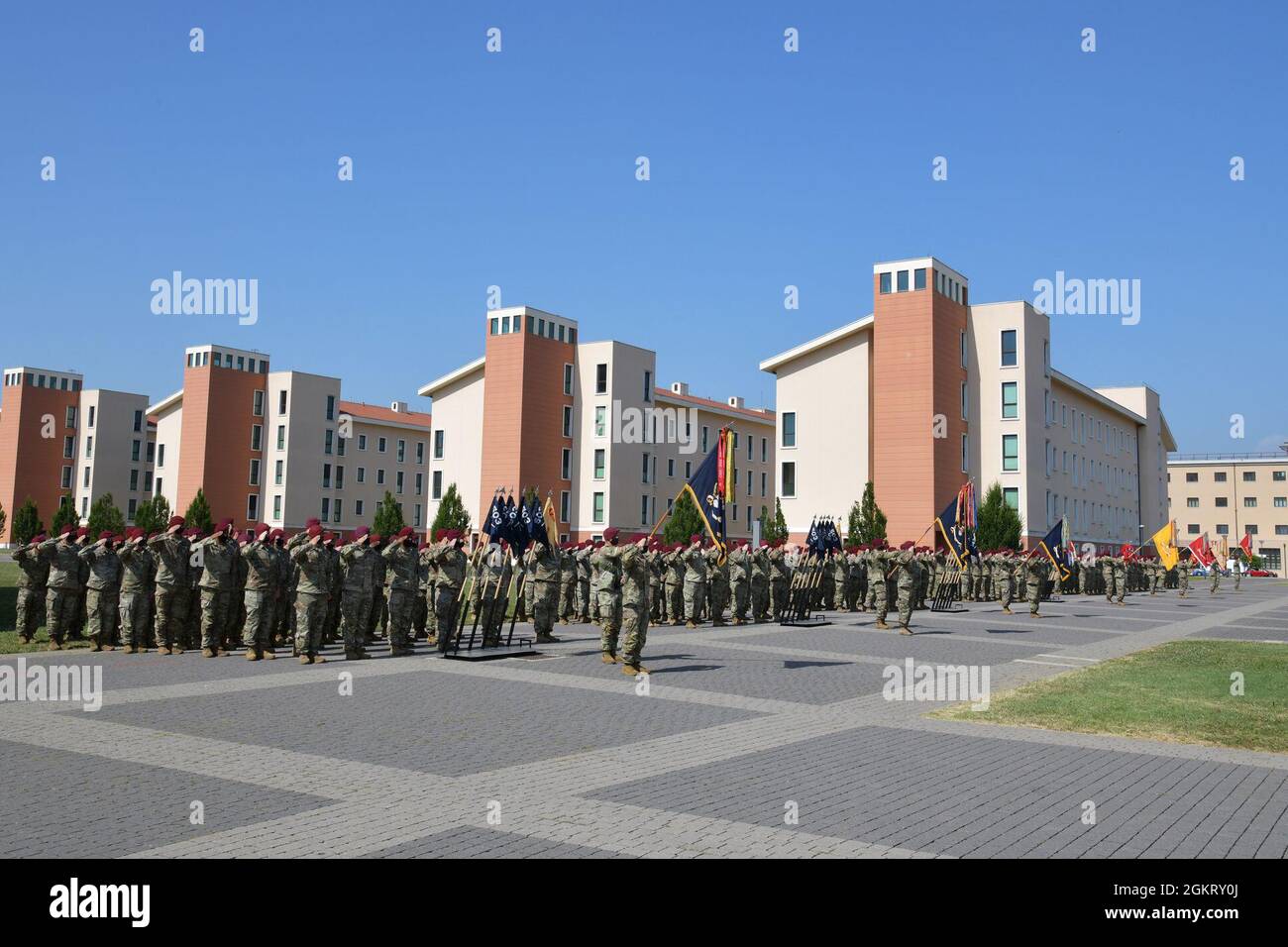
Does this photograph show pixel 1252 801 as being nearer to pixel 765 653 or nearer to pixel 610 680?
pixel 610 680

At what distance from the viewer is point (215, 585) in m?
15.5

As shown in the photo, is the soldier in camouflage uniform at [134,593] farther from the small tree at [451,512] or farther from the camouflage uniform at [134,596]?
the small tree at [451,512]

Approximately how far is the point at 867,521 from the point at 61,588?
41.3m

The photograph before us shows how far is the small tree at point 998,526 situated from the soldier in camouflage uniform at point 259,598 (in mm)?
43214

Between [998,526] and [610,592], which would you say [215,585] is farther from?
[998,526]

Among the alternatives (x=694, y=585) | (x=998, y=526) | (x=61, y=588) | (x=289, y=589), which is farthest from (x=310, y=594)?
(x=998, y=526)

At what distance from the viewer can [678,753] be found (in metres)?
8.85

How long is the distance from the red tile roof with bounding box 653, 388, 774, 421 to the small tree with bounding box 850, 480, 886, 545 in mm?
22092

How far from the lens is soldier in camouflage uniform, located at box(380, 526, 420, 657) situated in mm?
16062

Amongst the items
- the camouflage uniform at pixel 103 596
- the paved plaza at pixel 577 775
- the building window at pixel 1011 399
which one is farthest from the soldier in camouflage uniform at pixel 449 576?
the building window at pixel 1011 399

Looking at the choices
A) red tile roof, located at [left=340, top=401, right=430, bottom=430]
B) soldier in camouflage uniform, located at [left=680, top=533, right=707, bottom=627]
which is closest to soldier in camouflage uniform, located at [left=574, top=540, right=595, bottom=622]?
soldier in camouflage uniform, located at [left=680, top=533, right=707, bottom=627]

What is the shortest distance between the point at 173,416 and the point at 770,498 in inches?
1969

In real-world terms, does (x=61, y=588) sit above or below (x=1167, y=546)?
below

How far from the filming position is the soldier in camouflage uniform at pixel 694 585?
23.5 m
